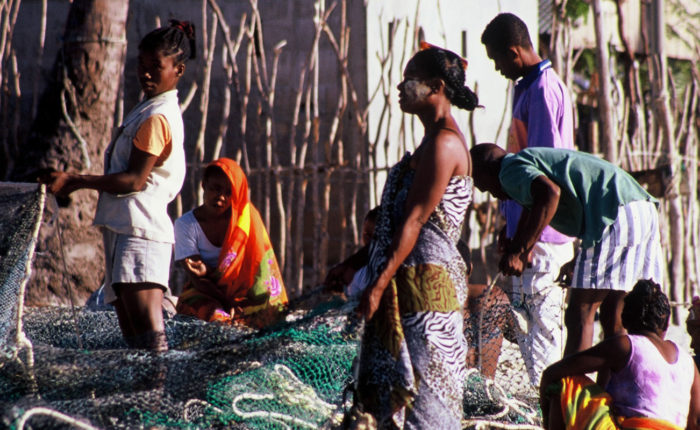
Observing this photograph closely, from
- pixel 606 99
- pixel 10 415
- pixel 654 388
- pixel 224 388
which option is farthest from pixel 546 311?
pixel 606 99

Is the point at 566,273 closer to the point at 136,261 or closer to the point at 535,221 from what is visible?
the point at 535,221

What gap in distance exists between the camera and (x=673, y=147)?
7.93m

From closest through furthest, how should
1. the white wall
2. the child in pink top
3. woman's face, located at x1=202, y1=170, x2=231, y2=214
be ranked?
the child in pink top → woman's face, located at x1=202, y1=170, x2=231, y2=214 → the white wall

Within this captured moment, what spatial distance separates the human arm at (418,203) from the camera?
276 cm

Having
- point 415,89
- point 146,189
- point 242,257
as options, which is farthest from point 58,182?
point 242,257

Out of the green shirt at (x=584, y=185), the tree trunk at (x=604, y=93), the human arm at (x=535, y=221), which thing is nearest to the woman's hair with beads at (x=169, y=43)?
the green shirt at (x=584, y=185)

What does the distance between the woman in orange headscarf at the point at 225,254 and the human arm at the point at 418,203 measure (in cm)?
212

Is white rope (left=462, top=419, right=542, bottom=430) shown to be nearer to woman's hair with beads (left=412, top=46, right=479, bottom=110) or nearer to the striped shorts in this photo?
the striped shorts

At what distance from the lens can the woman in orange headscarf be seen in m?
4.82

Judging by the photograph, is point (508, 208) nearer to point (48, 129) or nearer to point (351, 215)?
point (351, 215)

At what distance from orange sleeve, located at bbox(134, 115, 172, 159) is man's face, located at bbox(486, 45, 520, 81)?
1.69 metres

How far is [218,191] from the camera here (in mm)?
4949

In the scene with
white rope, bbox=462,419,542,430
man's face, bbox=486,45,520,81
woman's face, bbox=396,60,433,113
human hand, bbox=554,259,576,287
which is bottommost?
white rope, bbox=462,419,542,430

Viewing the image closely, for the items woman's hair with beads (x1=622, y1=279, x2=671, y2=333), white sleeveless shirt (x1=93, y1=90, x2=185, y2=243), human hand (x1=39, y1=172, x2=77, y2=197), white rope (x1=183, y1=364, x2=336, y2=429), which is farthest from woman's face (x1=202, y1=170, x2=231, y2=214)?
woman's hair with beads (x1=622, y1=279, x2=671, y2=333)
